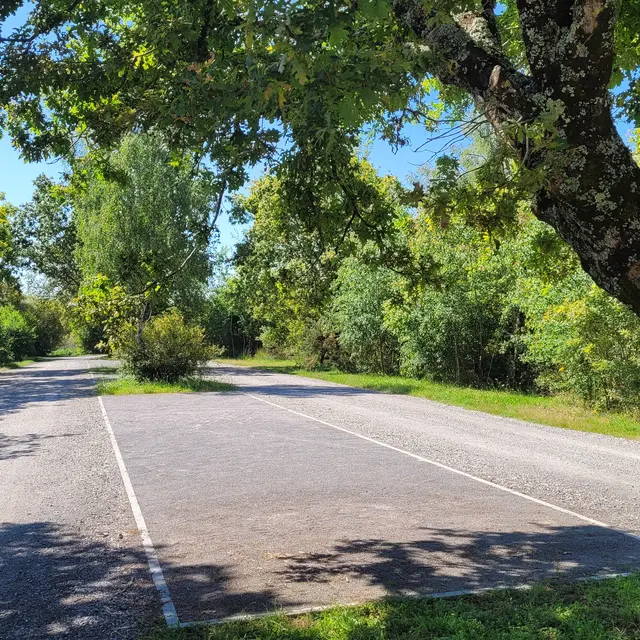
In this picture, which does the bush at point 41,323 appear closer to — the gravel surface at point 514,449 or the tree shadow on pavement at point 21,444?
the gravel surface at point 514,449

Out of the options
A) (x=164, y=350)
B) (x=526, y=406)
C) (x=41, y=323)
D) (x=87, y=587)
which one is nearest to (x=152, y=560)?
(x=87, y=587)

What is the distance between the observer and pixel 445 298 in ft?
79.8

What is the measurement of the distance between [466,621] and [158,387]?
1946 cm

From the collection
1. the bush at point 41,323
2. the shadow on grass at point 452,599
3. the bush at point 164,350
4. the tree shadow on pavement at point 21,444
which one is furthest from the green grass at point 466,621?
the bush at point 41,323

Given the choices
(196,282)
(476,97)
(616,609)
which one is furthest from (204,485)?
(196,282)

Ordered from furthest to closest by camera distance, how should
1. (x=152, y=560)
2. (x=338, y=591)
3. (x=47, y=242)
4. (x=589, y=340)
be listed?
1. (x=47, y=242)
2. (x=589, y=340)
3. (x=152, y=560)
4. (x=338, y=591)

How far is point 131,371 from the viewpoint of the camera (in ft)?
77.9

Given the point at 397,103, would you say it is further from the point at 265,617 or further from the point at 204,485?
the point at 204,485

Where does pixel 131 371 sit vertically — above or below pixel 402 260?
below

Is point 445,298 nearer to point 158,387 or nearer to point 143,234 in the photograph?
point 158,387

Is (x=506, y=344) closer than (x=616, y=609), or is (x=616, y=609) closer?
(x=616, y=609)

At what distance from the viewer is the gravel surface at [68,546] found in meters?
4.55

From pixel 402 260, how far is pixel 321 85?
3.16m

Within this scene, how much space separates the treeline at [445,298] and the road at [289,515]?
235 centimetres
